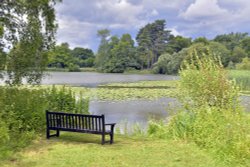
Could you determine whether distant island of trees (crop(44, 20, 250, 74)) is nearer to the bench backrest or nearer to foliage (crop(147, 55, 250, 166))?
foliage (crop(147, 55, 250, 166))

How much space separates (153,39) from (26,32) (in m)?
75.8

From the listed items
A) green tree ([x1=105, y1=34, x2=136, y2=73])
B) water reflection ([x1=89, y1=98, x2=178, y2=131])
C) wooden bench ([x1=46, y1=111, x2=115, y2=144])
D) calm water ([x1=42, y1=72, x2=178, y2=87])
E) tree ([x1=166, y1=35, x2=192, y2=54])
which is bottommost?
water reflection ([x1=89, y1=98, x2=178, y2=131])

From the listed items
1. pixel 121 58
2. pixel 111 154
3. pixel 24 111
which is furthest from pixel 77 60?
pixel 111 154

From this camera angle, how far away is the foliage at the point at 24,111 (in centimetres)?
586

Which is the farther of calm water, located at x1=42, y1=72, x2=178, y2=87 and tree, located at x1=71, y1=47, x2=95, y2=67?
tree, located at x1=71, y1=47, x2=95, y2=67

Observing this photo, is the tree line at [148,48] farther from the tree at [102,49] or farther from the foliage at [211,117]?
the foliage at [211,117]

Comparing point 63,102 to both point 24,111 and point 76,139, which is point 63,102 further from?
point 76,139

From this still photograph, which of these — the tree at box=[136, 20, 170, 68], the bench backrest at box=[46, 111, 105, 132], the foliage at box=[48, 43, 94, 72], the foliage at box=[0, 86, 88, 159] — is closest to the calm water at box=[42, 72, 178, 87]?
the foliage at box=[0, 86, 88, 159]

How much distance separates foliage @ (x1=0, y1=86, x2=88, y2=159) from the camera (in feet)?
19.2

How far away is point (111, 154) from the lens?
559 centimetres

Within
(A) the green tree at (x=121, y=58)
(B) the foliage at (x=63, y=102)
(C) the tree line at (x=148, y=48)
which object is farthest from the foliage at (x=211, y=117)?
(A) the green tree at (x=121, y=58)

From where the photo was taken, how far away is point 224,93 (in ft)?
25.4

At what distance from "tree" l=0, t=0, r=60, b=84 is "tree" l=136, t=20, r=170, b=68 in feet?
230

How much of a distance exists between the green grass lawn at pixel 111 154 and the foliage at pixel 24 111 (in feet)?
1.07
